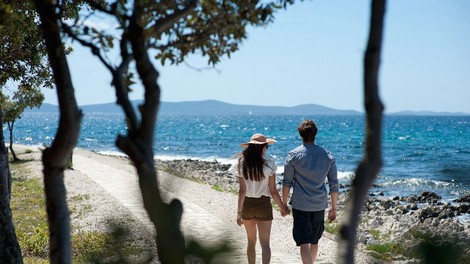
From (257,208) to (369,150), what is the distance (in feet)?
21.3

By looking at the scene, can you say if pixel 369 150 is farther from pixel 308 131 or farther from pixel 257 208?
pixel 257 208

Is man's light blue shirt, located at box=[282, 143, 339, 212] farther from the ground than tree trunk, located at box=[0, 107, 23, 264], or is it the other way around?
man's light blue shirt, located at box=[282, 143, 339, 212]

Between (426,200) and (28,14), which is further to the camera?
(426,200)

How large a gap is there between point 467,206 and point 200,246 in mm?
25687

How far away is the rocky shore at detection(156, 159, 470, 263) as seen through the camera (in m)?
1.33

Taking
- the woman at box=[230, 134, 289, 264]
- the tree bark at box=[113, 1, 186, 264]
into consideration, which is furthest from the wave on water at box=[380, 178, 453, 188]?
the tree bark at box=[113, 1, 186, 264]

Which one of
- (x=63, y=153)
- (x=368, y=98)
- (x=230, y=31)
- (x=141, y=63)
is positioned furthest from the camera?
(x=230, y=31)

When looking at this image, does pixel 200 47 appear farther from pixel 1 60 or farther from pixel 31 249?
pixel 31 249

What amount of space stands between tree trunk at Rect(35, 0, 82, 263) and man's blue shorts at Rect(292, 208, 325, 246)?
4.88 m

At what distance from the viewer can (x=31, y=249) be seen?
11.4 m

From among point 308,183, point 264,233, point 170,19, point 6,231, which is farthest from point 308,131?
point 170,19

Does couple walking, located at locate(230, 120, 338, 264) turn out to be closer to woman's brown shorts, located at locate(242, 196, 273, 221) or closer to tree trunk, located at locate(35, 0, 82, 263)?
woman's brown shorts, located at locate(242, 196, 273, 221)

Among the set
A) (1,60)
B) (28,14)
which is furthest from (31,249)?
(28,14)

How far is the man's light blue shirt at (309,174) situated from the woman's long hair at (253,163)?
0.99ft
